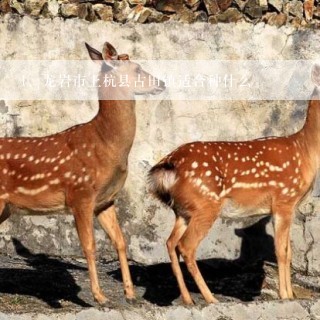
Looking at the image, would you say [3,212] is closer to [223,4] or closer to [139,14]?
[139,14]

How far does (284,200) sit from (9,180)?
2.42 meters

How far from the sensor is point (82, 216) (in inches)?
426

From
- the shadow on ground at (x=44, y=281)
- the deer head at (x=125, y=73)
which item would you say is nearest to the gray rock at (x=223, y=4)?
the deer head at (x=125, y=73)

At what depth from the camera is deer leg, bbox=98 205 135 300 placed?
11133mm

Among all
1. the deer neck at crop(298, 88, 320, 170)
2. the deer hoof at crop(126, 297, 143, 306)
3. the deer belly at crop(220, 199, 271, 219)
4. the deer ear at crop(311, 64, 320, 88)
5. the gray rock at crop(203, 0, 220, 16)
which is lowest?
the deer hoof at crop(126, 297, 143, 306)

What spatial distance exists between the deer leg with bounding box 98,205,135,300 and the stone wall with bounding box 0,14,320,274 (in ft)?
6.02

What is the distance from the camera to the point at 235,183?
453 inches

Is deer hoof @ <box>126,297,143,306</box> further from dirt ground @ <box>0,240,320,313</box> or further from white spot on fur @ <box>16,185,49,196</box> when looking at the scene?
white spot on fur @ <box>16,185,49,196</box>

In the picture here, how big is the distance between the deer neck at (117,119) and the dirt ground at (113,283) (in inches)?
52.5

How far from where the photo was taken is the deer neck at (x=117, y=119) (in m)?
11.1

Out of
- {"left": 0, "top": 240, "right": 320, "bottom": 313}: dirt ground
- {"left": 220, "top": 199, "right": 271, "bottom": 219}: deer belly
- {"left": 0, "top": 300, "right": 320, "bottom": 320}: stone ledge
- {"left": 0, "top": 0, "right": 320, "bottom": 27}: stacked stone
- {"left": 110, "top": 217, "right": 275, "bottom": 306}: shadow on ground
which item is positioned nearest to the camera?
{"left": 0, "top": 300, "right": 320, "bottom": 320}: stone ledge

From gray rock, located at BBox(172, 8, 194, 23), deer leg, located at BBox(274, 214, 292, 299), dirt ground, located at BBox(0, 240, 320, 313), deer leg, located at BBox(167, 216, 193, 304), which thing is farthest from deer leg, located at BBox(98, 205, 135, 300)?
gray rock, located at BBox(172, 8, 194, 23)

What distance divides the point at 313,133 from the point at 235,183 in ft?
3.43

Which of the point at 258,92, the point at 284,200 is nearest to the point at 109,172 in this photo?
the point at 284,200
